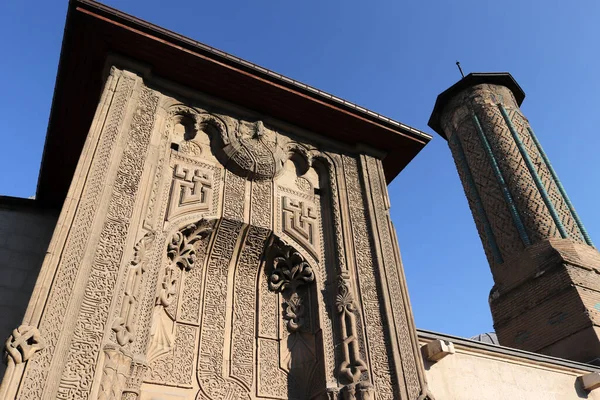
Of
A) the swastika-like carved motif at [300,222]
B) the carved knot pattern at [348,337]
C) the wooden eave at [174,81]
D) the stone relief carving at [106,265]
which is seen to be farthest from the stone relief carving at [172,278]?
the wooden eave at [174,81]

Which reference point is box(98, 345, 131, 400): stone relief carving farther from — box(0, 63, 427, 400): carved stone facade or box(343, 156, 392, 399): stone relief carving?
box(343, 156, 392, 399): stone relief carving

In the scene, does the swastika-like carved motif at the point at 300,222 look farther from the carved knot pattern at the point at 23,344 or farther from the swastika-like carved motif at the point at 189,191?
the carved knot pattern at the point at 23,344

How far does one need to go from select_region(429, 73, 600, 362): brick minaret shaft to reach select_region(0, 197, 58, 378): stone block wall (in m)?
7.89

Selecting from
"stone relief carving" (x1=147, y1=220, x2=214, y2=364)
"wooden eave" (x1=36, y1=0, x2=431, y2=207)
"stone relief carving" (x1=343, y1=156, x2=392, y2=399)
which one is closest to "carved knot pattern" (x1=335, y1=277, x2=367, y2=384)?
"stone relief carving" (x1=343, y1=156, x2=392, y2=399)

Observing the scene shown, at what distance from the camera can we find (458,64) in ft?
44.1

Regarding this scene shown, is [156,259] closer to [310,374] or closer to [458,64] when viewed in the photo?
[310,374]

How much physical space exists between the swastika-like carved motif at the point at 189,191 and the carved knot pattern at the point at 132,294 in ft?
Result: 1.86

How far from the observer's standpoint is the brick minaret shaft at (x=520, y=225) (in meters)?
8.14

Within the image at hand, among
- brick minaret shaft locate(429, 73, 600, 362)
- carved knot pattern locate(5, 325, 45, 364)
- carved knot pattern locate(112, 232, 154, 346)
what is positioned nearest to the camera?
carved knot pattern locate(5, 325, 45, 364)

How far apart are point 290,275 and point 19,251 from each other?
3.31 meters

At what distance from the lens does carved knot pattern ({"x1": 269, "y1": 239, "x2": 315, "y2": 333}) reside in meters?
4.97

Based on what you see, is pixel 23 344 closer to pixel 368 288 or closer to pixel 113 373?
pixel 113 373

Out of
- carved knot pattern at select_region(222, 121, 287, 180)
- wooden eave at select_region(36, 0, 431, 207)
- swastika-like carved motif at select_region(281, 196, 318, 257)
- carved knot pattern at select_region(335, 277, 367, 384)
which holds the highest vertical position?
wooden eave at select_region(36, 0, 431, 207)

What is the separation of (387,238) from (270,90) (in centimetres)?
223
